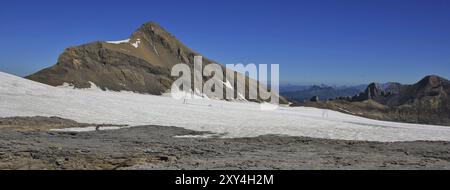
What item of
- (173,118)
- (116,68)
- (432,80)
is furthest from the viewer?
(432,80)

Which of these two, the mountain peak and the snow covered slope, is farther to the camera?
the mountain peak

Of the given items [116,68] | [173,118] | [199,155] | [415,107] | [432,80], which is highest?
[432,80]

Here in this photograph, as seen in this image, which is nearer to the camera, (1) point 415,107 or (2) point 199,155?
(2) point 199,155

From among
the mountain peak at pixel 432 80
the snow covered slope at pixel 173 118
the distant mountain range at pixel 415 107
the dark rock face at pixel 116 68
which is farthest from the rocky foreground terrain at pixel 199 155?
the mountain peak at pixel 432 80

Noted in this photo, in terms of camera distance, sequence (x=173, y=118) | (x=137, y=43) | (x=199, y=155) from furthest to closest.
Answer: (x=137, y=43) < (x=173, y=118) < (x=199, y=155)

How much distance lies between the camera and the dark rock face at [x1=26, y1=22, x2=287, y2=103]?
9464cm

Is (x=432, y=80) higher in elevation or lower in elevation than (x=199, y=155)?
higher

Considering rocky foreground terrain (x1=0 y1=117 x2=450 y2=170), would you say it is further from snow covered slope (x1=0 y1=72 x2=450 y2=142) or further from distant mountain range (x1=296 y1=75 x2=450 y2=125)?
distant mountain range (x1=296 y1=75 x2=450 y2=125)

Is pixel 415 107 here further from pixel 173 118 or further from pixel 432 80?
pixel 173 118

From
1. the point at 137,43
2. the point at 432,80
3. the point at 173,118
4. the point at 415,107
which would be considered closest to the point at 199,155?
the point at 173,118

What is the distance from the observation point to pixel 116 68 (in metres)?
109

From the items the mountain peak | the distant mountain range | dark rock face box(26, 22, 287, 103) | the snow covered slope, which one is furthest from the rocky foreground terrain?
the mountain peak
